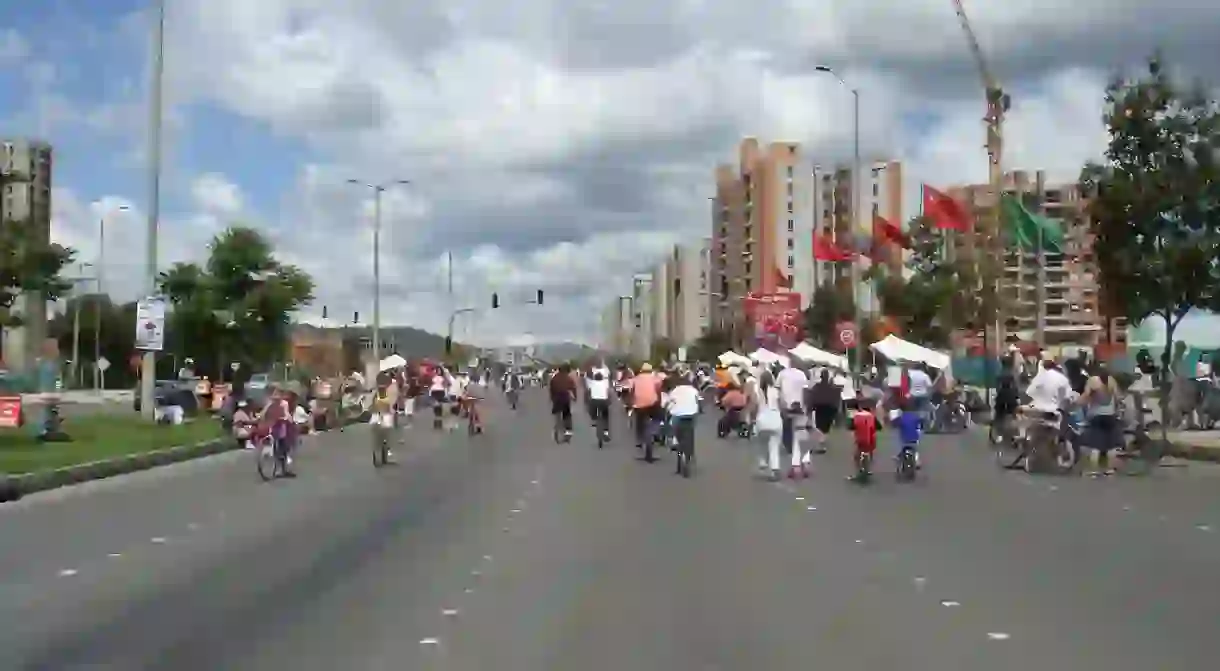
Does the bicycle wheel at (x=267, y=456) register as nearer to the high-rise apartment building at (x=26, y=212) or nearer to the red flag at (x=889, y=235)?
the high-rise apartment building at (x=26, y=212)

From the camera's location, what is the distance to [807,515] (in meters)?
17.5

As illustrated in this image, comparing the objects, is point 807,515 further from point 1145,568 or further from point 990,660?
point 990,660

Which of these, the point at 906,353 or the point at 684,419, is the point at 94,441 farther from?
the point at 906,353

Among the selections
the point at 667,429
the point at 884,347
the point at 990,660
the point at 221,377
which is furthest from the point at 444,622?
the point at 221,377

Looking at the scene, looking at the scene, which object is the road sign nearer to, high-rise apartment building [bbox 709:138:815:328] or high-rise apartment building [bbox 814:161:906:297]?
high-rise apartment building [bbox 814:161:906:297]

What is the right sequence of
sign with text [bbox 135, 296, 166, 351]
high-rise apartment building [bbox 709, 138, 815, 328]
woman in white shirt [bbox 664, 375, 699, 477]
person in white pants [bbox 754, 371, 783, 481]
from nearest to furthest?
person in white pants [bbox 754, 371, 783, 481] < woman in white shirt [bbox 664, 375, 699, 477] < sign with text [bbox 135, 296, 166, 351] < high-rise apartment building [bbox 709, 138, 815, 328]

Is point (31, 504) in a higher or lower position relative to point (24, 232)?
lower

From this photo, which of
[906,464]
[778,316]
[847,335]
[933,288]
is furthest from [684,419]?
[778,316]

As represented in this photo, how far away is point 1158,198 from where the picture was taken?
30312 mm

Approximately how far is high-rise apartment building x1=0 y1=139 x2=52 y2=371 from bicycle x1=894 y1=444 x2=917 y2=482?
1892 cm

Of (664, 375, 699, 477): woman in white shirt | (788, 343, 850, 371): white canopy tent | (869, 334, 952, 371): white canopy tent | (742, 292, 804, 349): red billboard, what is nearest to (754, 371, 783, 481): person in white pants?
(664, 375, 699, 477): woman in white shirt

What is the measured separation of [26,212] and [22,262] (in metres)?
22.3

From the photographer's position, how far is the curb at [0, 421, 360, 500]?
21.8 meters

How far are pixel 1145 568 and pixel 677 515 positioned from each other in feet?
19.8
